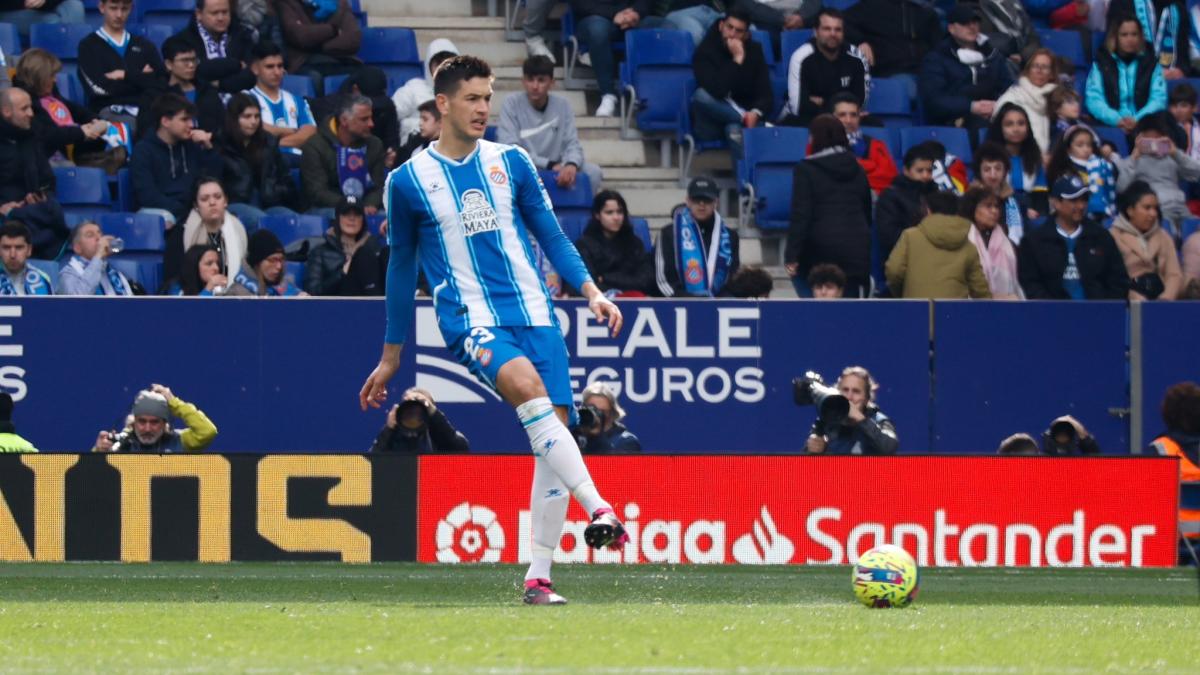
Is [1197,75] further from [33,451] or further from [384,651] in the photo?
[384,651]

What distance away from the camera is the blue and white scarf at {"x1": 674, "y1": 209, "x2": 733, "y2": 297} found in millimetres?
15281

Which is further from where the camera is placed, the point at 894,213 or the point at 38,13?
the point at 38,13

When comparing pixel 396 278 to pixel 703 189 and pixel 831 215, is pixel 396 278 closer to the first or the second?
pixel 703 189

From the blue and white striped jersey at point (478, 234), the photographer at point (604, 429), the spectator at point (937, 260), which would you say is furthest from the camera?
the spectator at point (937, 260)

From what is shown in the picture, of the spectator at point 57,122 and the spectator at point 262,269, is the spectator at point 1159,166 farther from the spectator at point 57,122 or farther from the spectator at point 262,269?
the spectator at point 57,122

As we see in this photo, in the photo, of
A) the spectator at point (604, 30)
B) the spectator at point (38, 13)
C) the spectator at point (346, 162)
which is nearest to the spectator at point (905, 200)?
the spectator at point (604, 30)

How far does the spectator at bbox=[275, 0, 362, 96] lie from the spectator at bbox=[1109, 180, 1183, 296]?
20.1 ft

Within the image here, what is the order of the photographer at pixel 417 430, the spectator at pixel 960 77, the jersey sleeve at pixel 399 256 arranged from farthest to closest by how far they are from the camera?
the spectator at pixel 960 77 < the photographer at pixel 417 430 < the jersey sleeve at pixel 399 256

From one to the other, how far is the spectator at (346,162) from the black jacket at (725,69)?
9.46ft

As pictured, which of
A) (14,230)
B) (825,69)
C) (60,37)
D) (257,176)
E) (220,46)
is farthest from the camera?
(825,69)

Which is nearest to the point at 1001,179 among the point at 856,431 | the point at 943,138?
the point at 943,138

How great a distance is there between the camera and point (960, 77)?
59.5 ft

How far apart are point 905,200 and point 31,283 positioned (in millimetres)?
6292

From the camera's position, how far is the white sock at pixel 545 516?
8.17m
